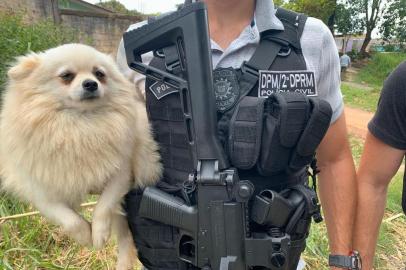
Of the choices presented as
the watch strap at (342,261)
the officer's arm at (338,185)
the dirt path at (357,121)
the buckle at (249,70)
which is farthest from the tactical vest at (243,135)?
the dirt path at (357,121)

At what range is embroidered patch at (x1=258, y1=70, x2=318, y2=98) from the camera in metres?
1.66

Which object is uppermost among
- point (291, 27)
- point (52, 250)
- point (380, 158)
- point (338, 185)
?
point (291, 27)

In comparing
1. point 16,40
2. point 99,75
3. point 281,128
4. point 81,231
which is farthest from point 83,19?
point 281,128

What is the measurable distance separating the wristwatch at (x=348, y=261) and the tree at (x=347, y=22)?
2721 centimetres

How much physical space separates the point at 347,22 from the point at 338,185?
91.7 ft

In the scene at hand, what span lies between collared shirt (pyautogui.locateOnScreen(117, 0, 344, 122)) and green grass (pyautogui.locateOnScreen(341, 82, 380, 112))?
36.7 ft

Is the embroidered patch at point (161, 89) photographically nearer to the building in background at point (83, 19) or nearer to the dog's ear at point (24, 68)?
the dog's ear at point (24, 68)

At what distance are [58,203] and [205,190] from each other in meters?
0.72

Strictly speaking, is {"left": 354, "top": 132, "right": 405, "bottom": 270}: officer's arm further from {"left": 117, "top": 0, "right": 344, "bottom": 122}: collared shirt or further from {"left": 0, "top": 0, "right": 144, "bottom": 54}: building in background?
{"left": 0, "top": 0, "right": 144, "bottom": 54}: building in background

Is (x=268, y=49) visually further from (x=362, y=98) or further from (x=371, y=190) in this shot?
(x=362, y=98)

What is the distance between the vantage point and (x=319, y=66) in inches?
68.9

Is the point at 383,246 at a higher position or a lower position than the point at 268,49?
lower

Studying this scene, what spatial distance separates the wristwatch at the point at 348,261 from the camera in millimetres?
1896

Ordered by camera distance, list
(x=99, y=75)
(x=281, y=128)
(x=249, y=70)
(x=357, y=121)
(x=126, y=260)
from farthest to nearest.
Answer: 1. (x=357, y=121)
2. (x=126, y=260)
3. (x=99, y=75)
4. (x=249, y=70)
5. (x=281, y=128)
